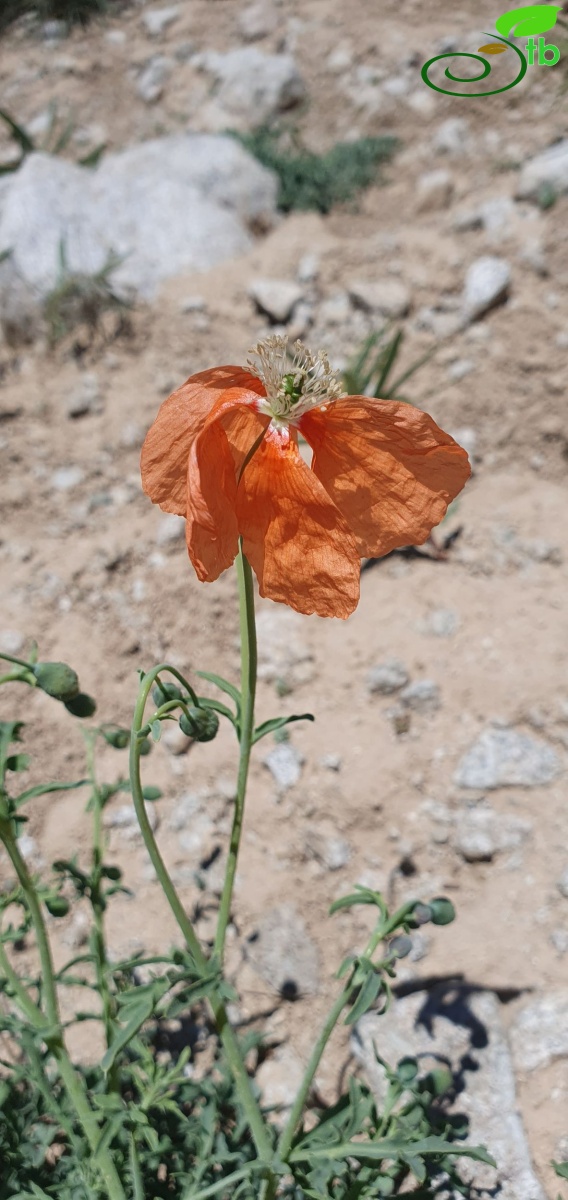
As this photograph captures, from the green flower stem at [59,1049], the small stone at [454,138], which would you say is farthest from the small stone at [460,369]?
the green flower stem at [59,1049]

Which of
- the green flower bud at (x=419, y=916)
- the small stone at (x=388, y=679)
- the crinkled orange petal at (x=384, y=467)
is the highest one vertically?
the crinkled orange petal at (x=384, y=467)

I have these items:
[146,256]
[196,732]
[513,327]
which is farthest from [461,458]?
[146,256]

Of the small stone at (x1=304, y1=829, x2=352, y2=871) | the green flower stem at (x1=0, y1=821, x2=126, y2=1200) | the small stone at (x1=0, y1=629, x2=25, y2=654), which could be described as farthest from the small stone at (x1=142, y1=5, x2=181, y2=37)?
the green flower stem at (x1=0, y1=821, x2=126, y2=1200)

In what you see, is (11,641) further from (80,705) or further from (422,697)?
(80,705)

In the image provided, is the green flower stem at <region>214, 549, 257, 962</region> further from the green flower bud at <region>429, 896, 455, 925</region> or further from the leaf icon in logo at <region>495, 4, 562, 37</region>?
the leaf icon in logo at <region>495, 4, 562, 37</region>

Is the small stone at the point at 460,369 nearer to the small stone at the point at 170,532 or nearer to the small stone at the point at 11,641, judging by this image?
the small stone at the point at 170,532

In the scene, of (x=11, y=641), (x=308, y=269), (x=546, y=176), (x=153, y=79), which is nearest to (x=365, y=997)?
(x=11, y=641)

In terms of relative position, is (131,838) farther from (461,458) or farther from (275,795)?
(461,458)
